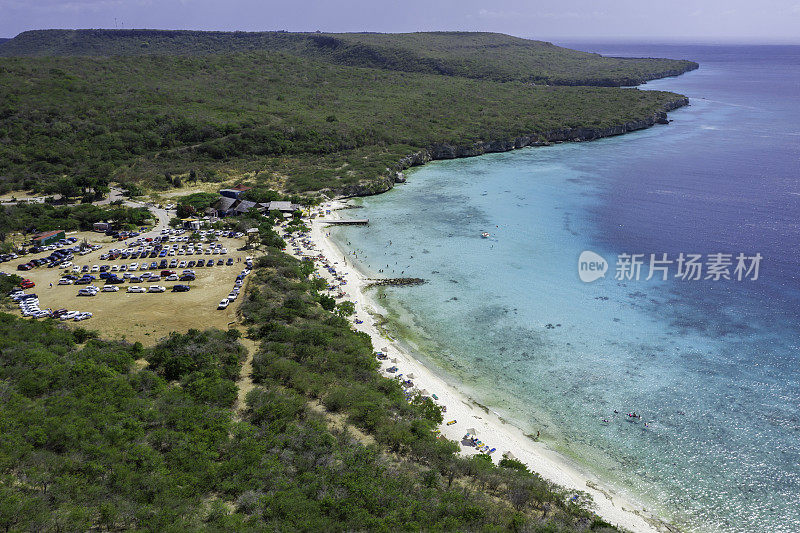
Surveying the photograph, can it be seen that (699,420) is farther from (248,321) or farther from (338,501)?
(248,321)

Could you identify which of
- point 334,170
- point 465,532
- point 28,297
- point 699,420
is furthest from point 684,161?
point 28,297

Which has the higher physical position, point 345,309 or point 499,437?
point 345,309

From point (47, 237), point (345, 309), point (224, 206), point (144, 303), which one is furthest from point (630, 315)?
point (47, 237)

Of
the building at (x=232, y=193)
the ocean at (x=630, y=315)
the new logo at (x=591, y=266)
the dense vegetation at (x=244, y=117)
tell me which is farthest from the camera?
the dense vegetation at (x=244, y=117)

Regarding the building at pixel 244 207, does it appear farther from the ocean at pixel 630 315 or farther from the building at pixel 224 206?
the ocean at pixel 630 315

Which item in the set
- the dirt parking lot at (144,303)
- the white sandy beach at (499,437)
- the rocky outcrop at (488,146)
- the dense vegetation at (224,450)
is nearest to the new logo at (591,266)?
the white sandy beach at (499,437)

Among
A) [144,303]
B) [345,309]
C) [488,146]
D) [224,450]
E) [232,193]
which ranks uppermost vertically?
[488,146]

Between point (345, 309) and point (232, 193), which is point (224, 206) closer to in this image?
point (232, 193)
